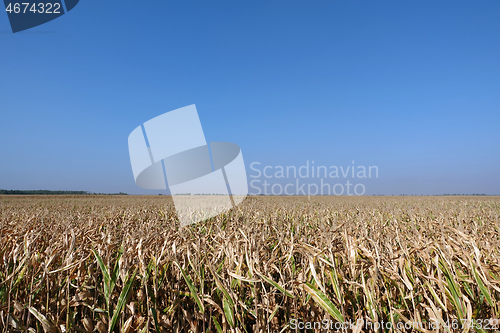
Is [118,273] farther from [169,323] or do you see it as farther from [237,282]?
[237,282]

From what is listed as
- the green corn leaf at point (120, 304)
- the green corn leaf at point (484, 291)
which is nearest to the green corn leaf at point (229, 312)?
the green corn leaf at point (120, 304)

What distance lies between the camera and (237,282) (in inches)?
91.4

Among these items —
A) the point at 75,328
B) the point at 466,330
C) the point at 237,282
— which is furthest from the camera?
the point at 237,282

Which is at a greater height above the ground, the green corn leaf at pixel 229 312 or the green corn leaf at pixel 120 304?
the green corn leaf at pixel 120 304

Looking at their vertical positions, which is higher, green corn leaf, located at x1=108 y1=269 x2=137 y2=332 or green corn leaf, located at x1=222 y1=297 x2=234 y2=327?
green corn leaf, located at x1=108 y1=269 x2=137 y2=332

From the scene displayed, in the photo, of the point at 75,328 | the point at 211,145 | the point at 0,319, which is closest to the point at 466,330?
the point at 75,328

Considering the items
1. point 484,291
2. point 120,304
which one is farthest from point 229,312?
point 484,291

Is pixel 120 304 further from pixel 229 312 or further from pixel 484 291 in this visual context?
pixel 484 291

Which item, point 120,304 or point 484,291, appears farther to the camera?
point 484,291

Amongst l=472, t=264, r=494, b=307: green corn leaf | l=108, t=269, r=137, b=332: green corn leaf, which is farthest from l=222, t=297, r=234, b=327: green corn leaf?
l=472, t=264, r=494, b=307: green corn leaf

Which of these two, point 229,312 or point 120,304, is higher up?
point 120,304

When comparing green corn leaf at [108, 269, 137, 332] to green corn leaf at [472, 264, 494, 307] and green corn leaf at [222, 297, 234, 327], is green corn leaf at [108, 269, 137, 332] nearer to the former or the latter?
green corn leaf at [222, 297, 234, 327]

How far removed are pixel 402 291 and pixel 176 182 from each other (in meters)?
5.09

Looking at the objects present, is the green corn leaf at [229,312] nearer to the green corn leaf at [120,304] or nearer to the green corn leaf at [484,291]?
the green corn leaf at [120,304]
